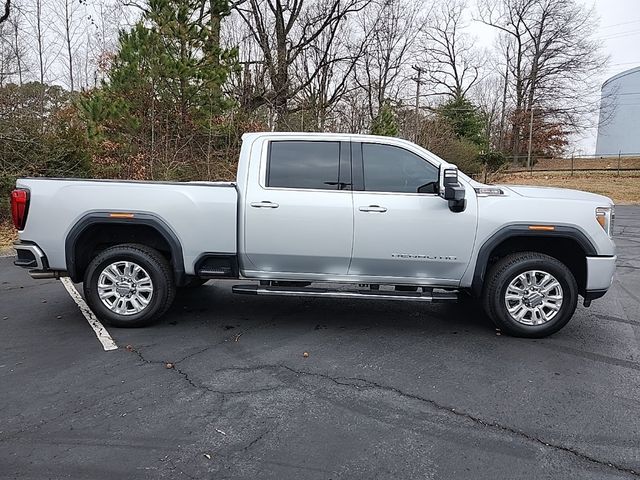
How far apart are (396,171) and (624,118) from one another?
58.3m

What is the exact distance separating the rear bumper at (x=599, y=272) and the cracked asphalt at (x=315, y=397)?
574 mm

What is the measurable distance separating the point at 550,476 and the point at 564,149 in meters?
51.7

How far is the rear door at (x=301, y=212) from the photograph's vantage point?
4715 millimetres

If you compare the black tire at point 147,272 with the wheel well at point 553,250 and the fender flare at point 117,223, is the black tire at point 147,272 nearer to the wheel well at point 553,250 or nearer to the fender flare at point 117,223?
the fender flare at point 117,223

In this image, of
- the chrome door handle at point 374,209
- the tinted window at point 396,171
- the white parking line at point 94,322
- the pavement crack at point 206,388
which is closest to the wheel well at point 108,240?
the white parking line at point 94,322

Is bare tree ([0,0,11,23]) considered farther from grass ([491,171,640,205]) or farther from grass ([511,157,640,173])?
grass ([511,157,640,173])

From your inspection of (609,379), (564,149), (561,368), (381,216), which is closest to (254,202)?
(381,216)

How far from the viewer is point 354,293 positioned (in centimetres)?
479

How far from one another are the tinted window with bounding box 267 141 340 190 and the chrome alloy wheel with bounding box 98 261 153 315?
164 cm

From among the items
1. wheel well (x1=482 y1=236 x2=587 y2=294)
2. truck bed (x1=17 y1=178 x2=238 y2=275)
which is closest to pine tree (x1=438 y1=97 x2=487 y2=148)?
wheel well (x1=482 y1=236 x2=587 y2=294)

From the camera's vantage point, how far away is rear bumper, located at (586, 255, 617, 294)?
15.3ft

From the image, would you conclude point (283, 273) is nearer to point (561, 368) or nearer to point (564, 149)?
point (561, 368)

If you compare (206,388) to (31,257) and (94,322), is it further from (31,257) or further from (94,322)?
(31,257)

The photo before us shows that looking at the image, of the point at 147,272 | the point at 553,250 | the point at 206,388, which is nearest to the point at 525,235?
the point at 553,250
